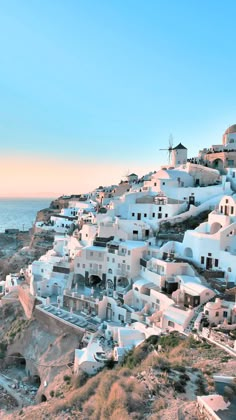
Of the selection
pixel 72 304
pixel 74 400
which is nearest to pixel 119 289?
pixel 72 304

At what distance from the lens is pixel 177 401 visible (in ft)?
41.2

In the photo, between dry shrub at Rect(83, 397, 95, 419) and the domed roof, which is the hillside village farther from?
the domed roof

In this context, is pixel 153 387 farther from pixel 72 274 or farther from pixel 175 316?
pixel 72 274

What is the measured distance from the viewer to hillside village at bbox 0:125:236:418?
20.7m

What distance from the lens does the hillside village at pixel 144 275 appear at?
20734 mm

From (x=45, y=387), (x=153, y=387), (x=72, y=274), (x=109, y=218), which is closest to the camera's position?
(x=153, y=387)

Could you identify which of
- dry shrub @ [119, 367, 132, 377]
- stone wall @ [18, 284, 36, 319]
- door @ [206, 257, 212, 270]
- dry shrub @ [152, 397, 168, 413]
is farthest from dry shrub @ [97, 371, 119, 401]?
stone wall @ [18, 284, 36, 319]

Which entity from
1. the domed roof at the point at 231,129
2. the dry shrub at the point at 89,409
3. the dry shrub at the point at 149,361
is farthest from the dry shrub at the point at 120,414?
the domed roof at the point at 231,129

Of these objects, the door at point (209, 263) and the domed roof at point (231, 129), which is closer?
the door at point (209, 263)

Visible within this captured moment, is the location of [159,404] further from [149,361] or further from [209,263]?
[209,263]

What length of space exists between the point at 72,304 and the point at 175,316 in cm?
951

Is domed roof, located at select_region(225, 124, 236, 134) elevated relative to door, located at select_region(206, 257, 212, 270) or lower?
elevated

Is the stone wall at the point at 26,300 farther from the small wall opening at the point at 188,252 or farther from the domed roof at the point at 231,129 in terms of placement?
the domed roof at the point at 231,129

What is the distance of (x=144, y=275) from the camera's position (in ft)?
90.0
